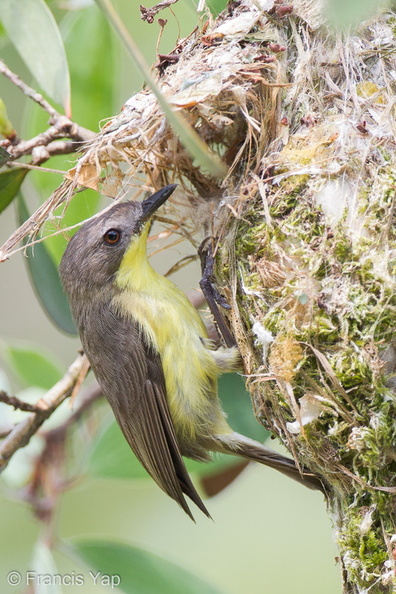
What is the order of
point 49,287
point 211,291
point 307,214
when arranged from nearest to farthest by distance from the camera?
point 307,214, point 211,291, point 49,287

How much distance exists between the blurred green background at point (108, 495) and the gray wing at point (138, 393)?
0.47 metres

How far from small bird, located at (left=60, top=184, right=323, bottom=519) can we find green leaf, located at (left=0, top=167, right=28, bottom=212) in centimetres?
38

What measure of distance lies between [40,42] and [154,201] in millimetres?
937

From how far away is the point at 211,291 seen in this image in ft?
10.8

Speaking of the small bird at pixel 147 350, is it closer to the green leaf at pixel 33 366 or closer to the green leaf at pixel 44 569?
the green leaf at pixel 33 366

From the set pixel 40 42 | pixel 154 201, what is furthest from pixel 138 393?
pixel 40 42

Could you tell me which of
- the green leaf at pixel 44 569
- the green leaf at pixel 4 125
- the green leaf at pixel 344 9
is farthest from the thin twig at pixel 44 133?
the green leaf at pixel 344 9

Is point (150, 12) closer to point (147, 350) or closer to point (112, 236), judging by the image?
point (112, 236)

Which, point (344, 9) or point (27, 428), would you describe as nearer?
point (344, 9)

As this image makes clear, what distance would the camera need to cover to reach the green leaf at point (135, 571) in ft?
11.4

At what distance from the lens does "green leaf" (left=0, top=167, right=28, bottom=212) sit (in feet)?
11.0

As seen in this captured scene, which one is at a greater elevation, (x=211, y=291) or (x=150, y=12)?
(x=150, y=12)

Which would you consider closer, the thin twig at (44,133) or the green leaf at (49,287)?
the thin twig at (44,133)

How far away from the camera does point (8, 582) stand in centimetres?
394
